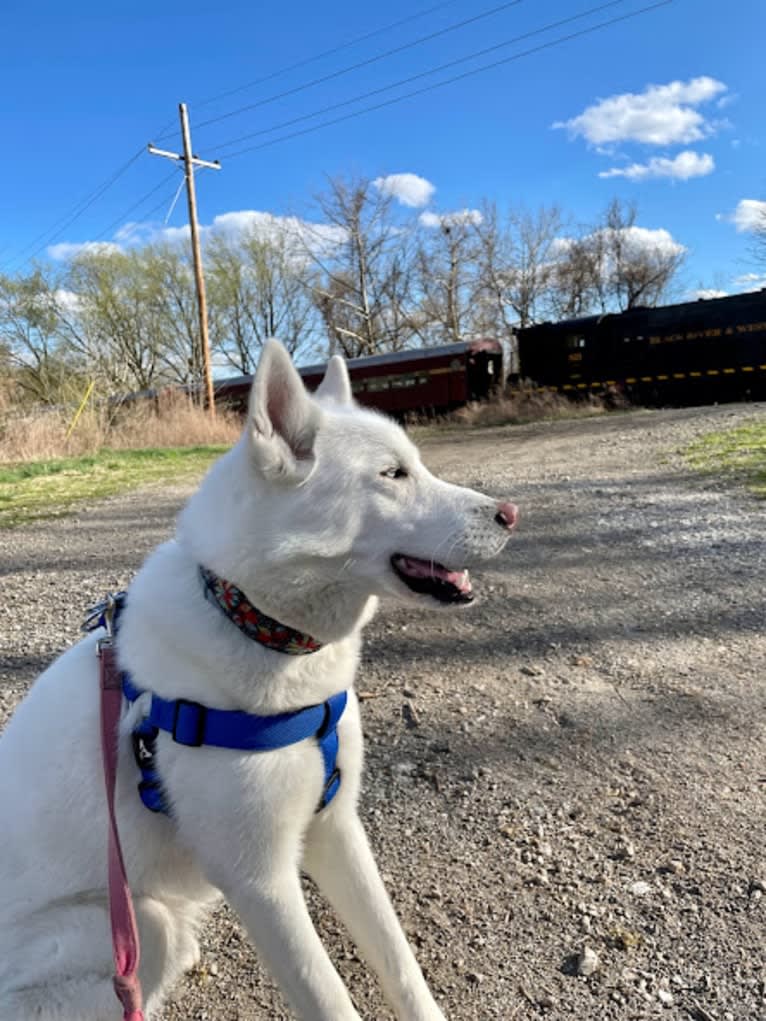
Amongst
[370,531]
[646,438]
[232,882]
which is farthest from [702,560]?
[646,438]

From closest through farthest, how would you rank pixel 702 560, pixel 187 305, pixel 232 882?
pixel 232 882 < pixel 702 560 < pixel 187 305

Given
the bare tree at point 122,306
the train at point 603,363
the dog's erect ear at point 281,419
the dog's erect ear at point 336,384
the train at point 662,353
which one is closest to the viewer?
the dog's erect ear at point 281,419

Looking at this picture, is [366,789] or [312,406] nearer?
[312,406]

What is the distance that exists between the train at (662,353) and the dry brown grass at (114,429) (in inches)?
458

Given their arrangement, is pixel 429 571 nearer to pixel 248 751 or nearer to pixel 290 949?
pixel 248 751

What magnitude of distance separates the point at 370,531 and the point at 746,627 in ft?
10.2

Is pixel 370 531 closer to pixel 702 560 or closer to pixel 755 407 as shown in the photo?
pixel 702 560

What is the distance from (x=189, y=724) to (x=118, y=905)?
1.35 ft

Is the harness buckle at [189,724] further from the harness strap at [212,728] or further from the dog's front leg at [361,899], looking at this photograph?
Result: the dog's front leg at [361,899]

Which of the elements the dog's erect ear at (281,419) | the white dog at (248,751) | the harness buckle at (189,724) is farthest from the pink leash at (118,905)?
the dog's erect ear at (281,419)

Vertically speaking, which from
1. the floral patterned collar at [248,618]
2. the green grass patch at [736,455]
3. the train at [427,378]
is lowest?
the green grass patch at [736,455]

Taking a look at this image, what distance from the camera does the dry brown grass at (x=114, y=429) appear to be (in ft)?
54.3

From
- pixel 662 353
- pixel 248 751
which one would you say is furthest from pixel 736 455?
pixel 662 353

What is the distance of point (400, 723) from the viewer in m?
3.06
